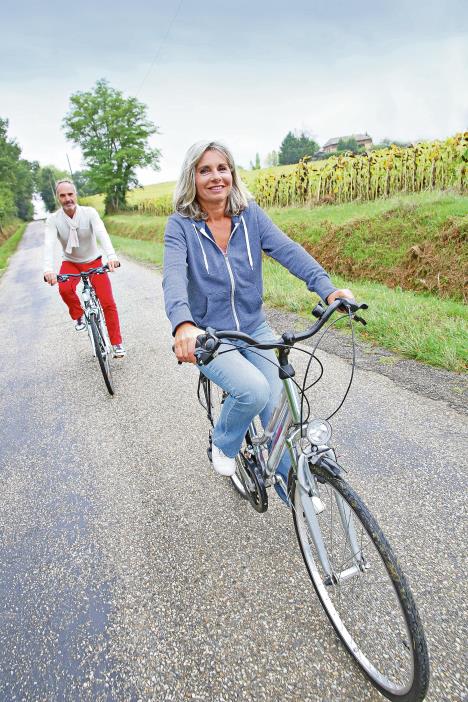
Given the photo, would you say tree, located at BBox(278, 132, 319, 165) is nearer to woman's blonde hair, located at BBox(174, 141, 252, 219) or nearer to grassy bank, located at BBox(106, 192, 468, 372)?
grassy bank, located at BBox(106, 192, 468, 372)

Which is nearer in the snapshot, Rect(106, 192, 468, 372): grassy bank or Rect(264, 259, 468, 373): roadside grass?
Rect(264, 259, 468, 373): roadside grass

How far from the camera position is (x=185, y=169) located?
233 centimetres

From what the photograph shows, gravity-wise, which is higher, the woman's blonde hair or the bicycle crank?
the woman's blonde hair

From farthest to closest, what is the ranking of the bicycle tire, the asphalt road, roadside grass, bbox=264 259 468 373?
the bicycle tire
roadside grass, bbox=264 259 468 373
the asphalt road

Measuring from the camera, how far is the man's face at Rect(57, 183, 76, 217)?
4719mm

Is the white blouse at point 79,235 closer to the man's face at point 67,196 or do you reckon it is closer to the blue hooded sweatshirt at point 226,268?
the man's face at point 67,196

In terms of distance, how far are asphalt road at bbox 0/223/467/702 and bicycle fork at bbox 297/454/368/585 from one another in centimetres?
34

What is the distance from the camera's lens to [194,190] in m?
2.31

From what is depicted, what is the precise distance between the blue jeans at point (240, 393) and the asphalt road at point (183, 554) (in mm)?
609

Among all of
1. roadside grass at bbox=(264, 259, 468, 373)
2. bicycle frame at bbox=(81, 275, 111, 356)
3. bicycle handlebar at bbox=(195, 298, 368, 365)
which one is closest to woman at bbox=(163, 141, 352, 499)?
bicycle handlebar at bbox=(195, 298, 368, 365)

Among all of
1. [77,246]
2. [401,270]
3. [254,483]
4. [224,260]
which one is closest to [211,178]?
[224,260]

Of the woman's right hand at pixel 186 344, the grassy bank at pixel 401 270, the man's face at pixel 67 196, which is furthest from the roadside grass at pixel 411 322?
the man's face at pixel 67 196

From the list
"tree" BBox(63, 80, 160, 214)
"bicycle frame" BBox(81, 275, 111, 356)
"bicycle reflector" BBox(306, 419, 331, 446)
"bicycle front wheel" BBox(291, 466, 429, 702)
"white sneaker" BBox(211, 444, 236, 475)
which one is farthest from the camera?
"tree" BBox(63, 80, 160, 214)

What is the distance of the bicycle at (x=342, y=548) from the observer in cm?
146
